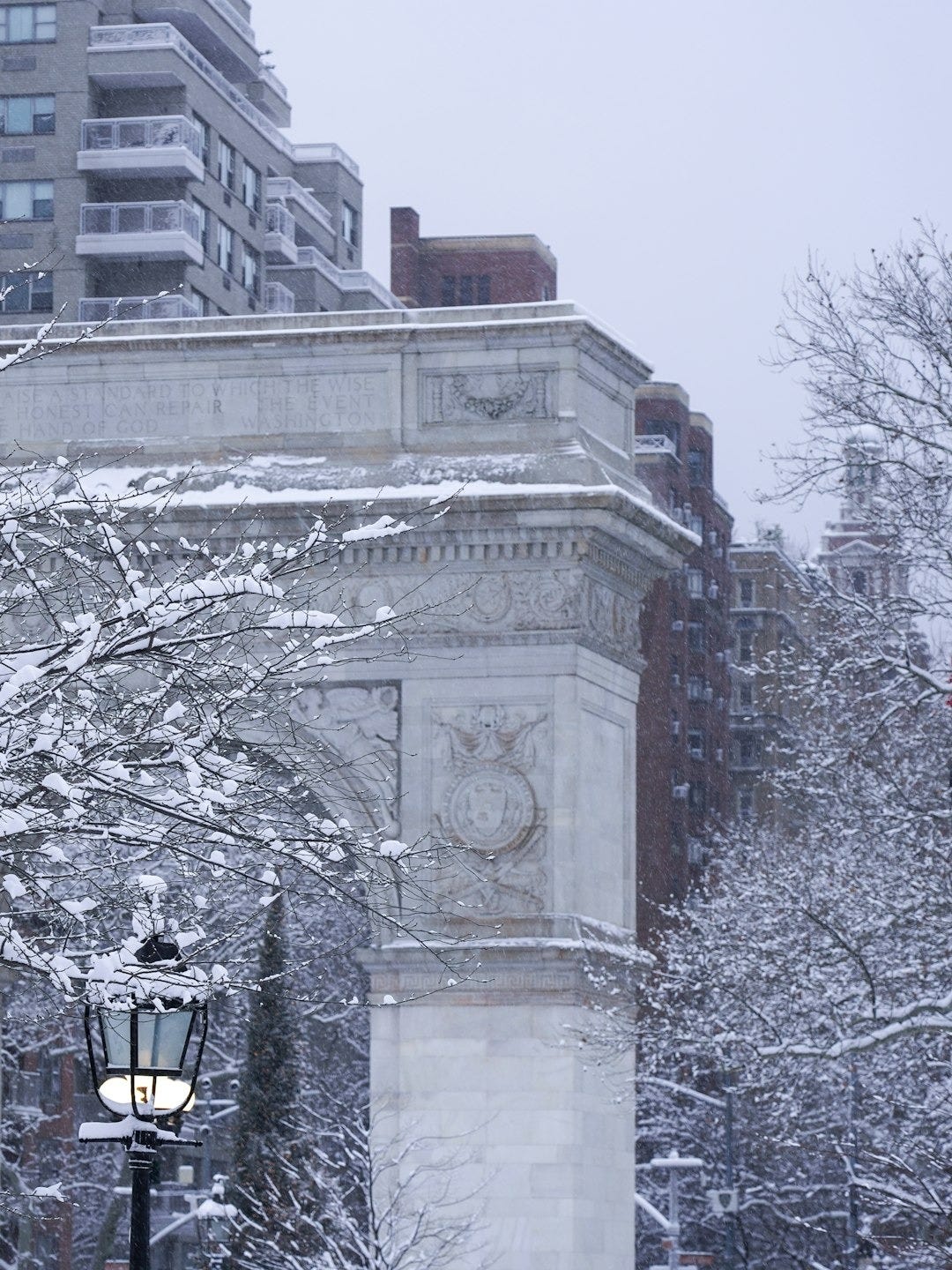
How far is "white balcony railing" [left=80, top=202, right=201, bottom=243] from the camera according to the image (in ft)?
203

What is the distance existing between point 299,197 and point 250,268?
5720mm

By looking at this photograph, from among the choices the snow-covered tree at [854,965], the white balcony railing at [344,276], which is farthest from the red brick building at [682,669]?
the snow-covered tree at [854,965]

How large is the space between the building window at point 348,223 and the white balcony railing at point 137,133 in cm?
1748

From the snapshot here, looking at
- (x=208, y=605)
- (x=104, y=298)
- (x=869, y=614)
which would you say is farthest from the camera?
(x=104, y=298)

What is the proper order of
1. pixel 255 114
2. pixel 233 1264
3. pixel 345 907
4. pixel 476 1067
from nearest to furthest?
pixel 476 1067 → pixel 233 1264 → pixel 345 907 → pixel 255 114

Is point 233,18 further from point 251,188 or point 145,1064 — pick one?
point 145,1064

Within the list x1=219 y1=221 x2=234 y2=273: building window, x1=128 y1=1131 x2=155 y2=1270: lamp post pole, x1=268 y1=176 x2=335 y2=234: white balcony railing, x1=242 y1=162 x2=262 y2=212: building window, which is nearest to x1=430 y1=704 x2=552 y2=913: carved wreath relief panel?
x1=128 y1=1131 x2=155 y2=1270: lamp post pole

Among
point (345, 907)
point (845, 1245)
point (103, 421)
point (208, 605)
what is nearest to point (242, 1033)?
point (345, 907)

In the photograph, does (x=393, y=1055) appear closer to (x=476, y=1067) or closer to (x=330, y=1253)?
(x=476, y=1067)

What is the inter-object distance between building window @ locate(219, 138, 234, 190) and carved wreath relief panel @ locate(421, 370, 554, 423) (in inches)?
1517

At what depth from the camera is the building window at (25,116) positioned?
6159 cm

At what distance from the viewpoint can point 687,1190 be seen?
2136 inches

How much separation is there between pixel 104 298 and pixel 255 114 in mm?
10795

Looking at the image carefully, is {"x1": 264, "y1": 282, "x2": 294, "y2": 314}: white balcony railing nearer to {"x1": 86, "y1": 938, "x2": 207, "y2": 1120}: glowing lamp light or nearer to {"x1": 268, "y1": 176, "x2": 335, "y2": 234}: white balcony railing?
{"x1": 268, "y1": 176, "x2": 335, "y2": 234}: white balcony railing
